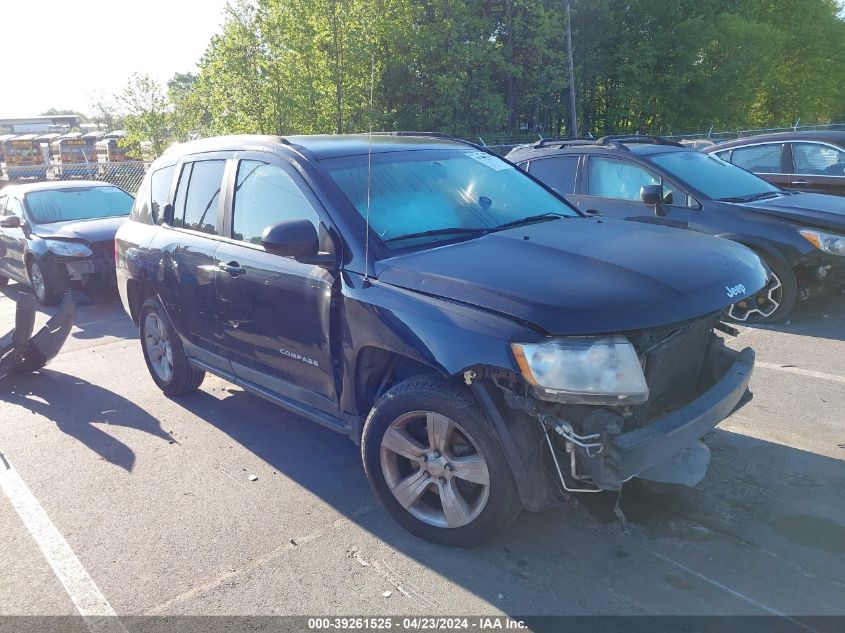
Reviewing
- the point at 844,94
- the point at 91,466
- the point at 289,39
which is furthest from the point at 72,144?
the point at 844,94

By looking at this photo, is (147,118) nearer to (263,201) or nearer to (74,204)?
(74,204)

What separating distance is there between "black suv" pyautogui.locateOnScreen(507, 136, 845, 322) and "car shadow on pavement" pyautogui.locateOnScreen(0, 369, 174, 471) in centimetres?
430

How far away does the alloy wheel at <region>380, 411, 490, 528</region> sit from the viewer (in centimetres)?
295

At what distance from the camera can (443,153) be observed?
13.8 feet

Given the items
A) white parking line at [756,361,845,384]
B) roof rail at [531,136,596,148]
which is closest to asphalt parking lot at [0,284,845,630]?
white parking line at [756,361,845,384]

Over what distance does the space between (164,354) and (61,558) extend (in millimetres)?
2312

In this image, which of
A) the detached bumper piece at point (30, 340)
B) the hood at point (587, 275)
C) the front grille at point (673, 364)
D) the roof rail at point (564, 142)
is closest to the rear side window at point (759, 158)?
the roof rail at point (564, 142)

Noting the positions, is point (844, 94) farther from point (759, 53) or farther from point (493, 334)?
point (493, 334)

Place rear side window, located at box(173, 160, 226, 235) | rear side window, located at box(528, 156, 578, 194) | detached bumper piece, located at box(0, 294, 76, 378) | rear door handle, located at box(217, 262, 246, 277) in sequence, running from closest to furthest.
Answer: rear door handle, located at box(217, 262, 246, 277) < rear side window, located at box(173, 160, 226, 235) < detached bumper piece, located at box(0, 294, 76, 378) < rear side window, located at box(528, 156, 578, 194)

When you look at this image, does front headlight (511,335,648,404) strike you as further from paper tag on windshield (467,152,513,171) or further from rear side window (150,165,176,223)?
rear side window (150,165,176,223)

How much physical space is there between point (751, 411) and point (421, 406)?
2.72m

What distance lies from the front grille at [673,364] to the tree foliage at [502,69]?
8202mm

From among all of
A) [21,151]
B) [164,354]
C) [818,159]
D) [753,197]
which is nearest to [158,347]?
[164,354]

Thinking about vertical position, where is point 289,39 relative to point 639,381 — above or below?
above
